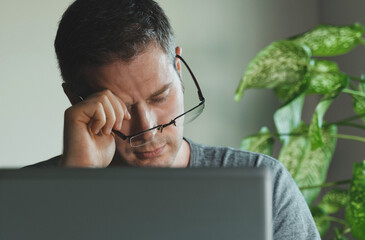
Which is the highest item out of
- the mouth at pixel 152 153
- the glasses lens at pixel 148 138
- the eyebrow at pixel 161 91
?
the eyebrow at pixel 161 91

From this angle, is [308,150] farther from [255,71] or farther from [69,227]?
[69,227]

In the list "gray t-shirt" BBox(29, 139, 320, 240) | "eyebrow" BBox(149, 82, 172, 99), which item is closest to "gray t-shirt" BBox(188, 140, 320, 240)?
"gray t-shirt" BBox(29, 139, 320, 240)

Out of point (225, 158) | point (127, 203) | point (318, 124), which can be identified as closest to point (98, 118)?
point (225, 158)

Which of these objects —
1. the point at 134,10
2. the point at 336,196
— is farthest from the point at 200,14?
the point at 134,10

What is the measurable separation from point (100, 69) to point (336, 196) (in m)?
1.23

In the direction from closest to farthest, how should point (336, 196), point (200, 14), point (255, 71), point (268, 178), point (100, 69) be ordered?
point (268, 178) → point (100, 69) → point (255, 71) → point (336, 196) → point (200, 14)

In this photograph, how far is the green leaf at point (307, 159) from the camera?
1.87 metres

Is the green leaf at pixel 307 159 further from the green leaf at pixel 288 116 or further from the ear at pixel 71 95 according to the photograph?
the ear at pixel 71 95

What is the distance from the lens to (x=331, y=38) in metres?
1.85

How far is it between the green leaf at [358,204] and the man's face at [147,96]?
70cm

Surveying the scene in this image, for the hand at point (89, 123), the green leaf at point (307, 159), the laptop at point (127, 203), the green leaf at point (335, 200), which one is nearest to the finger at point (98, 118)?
the hand at point (89, 123)

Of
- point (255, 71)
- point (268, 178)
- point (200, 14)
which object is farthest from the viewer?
point (200, 14)

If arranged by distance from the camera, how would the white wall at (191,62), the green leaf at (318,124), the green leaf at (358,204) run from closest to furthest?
1. the green leaf at (358,204)
2. the green leaf at (318,124)
3. the white wall at (191,62)

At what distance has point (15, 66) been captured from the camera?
6.63ft
